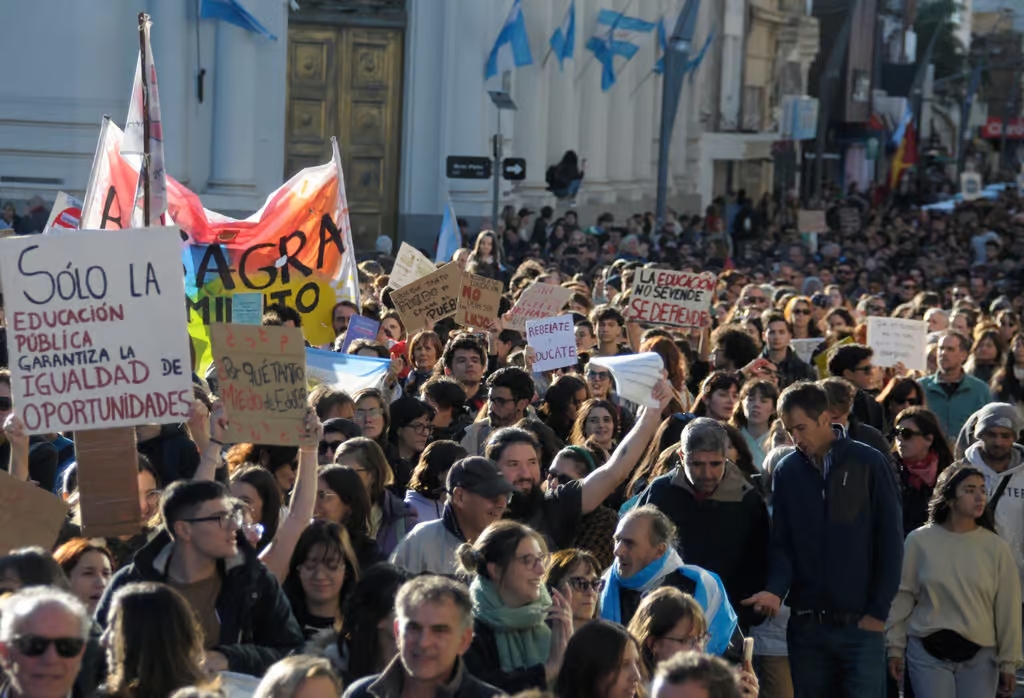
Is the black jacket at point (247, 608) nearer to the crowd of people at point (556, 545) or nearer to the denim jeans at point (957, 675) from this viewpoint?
the crowd of people at point (556, 545)

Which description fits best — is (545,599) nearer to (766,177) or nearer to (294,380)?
(294,380)

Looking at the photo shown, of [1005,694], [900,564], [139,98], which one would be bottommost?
[1005,694]

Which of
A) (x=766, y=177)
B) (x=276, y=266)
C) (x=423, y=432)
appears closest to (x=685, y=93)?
(x=766, y=177)

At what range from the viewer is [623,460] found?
337 inches

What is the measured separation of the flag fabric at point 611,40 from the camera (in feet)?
128

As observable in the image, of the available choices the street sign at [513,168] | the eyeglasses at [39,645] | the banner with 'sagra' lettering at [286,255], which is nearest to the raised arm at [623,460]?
the eyeglasses at [39,645]

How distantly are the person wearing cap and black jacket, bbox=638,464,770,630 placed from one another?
3.49 feet

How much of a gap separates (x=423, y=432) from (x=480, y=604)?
330cm

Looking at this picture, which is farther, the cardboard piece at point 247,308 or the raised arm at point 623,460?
the cardboard piece at point 247,308

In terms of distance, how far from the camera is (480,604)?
21.5 ft

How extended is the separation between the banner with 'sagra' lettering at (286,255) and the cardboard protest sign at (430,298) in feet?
1.21

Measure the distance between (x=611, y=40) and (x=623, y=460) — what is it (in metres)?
31.4

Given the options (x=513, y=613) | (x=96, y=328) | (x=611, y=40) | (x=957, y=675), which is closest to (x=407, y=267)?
(x=957, y=675)

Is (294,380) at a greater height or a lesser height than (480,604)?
greater
